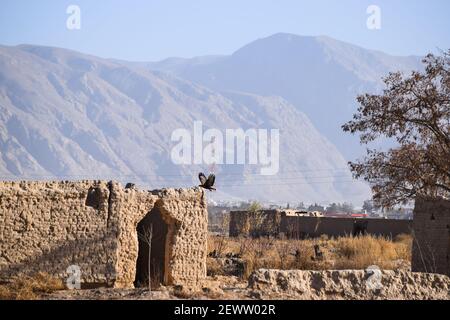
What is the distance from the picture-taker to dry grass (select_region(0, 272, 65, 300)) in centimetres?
1367

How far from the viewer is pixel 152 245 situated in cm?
1733

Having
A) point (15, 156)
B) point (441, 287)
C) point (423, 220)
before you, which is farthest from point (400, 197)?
point (15, 156)

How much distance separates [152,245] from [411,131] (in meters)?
6.87

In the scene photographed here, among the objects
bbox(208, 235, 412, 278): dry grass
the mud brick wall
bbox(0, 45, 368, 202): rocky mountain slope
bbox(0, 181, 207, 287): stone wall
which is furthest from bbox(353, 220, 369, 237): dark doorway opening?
bbox(0, 45, 368, 202): rocky mountain slope

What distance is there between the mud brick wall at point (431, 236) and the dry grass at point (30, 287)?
25.4ft

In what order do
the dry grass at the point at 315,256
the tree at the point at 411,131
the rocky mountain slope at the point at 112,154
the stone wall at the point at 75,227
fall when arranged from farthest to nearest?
1. the rocky mountain slope at the point at 112,154
2. the dry grass at the point at 315,256
3. the tree at the point at 411,131
4. the stone wall at the point at 75,227

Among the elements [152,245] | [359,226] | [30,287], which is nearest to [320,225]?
[359,226]

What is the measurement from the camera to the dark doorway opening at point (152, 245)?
16984mm

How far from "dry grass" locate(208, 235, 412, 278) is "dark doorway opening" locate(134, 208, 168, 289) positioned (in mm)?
3468

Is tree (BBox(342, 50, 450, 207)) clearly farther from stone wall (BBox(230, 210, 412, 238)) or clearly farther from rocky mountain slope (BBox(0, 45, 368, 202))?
rocky mountain slope (BBox(0, 45, 368, 202))

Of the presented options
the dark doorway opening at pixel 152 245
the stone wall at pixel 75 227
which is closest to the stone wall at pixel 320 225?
the dark doorway opening at pixel 152 245

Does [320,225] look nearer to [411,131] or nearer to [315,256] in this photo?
[315,256]

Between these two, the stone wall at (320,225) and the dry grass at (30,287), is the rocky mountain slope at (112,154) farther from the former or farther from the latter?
the dry grass at (30,287)
